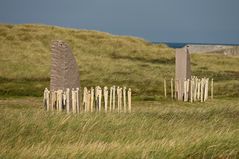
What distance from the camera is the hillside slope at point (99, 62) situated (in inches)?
1575

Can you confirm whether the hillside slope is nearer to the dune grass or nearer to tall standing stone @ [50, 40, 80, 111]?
tall standing stone @ [50, 40, 80, 111]

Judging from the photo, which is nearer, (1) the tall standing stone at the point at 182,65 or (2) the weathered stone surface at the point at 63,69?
(2) the weathered stone surface at the point at 63,69

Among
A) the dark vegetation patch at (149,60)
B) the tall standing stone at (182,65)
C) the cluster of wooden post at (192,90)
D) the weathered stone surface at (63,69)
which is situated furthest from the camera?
the dark vegetation patch at (149,60)

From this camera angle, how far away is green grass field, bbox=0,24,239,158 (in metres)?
10.1

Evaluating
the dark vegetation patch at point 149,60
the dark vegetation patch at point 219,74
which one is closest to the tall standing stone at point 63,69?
the dark vegetation patch at point 219,74

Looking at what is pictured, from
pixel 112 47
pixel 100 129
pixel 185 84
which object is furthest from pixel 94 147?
pixel 112 47

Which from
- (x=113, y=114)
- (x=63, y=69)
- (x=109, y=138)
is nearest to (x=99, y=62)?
(x=63, y=69)

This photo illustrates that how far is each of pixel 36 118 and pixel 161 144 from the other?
3.99 metres

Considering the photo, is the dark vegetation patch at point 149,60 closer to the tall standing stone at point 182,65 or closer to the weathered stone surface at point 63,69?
the tall standing stone at point 182,65

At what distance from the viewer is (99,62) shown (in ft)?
164

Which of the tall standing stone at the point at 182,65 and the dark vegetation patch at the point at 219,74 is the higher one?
the tall standing stone at the point at 182,65

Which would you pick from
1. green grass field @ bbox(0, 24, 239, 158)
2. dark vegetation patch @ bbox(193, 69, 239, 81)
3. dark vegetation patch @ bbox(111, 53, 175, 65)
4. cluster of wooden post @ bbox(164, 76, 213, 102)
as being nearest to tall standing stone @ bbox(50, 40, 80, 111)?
green grass field @ bbox(0, 24, 239, 158)

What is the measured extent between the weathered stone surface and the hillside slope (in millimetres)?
11506

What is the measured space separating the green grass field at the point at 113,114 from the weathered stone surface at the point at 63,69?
8.72 feet
